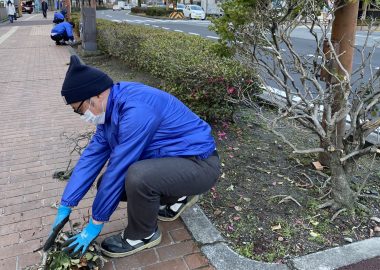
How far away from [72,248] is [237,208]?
126cm

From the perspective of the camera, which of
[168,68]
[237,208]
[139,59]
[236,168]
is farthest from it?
[139,59]

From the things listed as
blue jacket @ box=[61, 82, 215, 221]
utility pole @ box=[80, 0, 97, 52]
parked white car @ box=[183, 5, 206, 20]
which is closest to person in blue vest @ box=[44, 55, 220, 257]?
blue jacket @ box=[61, 82, 215, 221]

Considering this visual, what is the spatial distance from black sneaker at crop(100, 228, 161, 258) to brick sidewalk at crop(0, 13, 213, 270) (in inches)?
1.6

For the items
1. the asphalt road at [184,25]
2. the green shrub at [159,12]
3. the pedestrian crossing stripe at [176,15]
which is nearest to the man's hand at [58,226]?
the asphalt road at [184,25]

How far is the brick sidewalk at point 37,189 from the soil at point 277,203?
0.38 metres

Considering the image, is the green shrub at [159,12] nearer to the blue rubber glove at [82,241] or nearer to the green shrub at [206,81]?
the green shrub at [206,81]

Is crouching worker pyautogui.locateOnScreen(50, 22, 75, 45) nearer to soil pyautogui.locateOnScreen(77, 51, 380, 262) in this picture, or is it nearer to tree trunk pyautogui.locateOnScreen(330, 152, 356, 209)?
soil pyautogui.locateOnScreen(77, 51, 380, 262)

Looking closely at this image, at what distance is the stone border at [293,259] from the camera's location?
2350mm

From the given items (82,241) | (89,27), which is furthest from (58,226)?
(89,27)

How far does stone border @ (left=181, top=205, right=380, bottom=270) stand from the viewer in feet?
7.71

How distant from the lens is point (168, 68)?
15.3ft

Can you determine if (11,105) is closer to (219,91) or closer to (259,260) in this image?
(219,91)

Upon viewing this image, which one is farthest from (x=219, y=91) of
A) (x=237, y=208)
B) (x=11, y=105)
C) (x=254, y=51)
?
(x=11, y=105)

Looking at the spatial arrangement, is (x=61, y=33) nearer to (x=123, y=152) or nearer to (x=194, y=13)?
(x=123, y=152)
